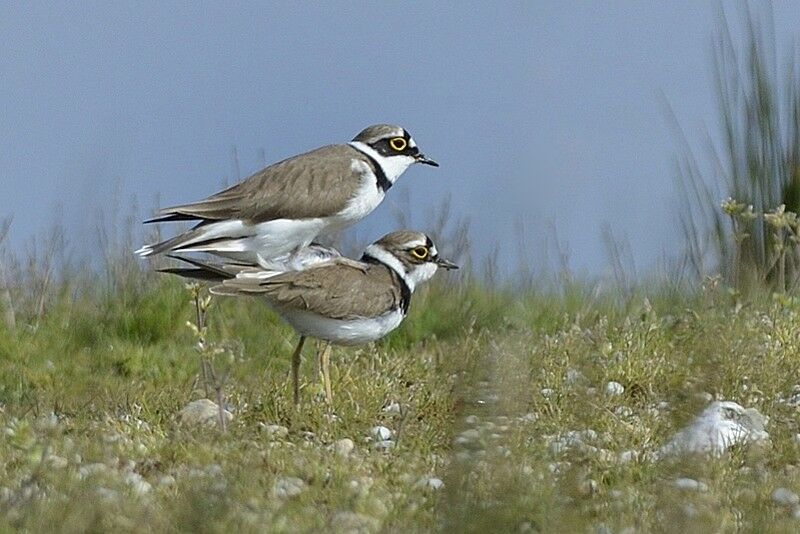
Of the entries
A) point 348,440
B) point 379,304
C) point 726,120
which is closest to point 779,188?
point 726,120

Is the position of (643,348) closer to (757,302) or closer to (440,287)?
(757,302)

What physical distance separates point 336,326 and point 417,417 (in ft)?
2.04

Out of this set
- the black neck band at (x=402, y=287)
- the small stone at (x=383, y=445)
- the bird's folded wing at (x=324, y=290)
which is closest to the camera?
the small stone at (x=383, y=445)

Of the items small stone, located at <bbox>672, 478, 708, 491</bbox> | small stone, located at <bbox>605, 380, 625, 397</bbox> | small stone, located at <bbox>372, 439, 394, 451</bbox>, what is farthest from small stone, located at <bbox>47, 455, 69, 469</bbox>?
small stone, located at <bbox>605, 380, 625, 397</bbox>

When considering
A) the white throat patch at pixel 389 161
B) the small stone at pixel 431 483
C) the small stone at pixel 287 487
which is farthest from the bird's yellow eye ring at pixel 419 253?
the small stone at pixel 287 487

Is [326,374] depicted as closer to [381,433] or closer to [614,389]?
[381,433]

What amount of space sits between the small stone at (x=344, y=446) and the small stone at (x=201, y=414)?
619 millimetres

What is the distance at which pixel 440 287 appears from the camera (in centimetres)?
1134

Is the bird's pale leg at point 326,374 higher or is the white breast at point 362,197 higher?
the white breast at point 362,197

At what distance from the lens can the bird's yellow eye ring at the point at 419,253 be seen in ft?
26.7

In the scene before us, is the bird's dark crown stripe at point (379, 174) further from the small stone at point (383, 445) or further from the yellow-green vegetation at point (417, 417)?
the small stone at point (383, 445)

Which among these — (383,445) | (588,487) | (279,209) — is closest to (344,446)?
(383,445)

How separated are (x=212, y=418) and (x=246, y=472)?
2.06 metres

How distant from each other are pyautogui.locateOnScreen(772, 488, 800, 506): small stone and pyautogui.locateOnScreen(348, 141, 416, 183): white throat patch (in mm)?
4776
